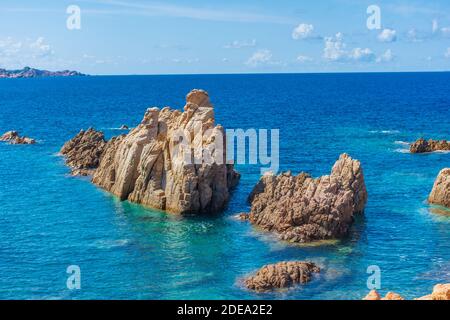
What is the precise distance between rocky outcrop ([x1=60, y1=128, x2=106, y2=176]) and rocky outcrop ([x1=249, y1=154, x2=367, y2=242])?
34967 mm

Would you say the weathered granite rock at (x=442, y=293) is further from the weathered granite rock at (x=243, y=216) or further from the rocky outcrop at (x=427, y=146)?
the rocky outcrop at (x=427, y=146)

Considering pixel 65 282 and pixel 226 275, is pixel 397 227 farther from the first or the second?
pixel 65 282

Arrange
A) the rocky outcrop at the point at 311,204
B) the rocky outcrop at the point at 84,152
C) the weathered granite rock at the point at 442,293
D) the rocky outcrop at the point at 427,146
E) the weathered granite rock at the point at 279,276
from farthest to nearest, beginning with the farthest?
the rocky outcrop at the point at 427,146, the rocky outcrop at the point at 84,152, the rocky outcrop at the point at 311,204, the weathered granite rock at the point at 279,276, the weathered granite rock at the point at 442,293

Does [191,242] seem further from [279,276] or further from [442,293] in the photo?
[442,293]

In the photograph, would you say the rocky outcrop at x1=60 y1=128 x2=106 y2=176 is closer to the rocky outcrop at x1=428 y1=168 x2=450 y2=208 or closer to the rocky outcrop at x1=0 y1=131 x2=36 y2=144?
the rocky outcrop at x1=0 y1=131 x2=36 y2=144

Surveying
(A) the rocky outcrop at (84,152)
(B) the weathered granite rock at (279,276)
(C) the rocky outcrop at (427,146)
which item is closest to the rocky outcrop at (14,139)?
(A) the rocky outcrop at (84,152)

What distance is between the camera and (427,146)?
105688 mm

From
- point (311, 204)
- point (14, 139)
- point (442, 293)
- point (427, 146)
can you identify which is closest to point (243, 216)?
point (311, 204)

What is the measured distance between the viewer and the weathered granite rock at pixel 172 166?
68625 millimetres

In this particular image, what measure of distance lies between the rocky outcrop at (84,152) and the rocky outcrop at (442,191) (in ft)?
168

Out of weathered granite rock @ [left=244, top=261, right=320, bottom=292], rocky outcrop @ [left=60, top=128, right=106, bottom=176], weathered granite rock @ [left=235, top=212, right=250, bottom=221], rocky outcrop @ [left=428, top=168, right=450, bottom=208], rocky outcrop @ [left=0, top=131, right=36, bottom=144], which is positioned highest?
rocky outcrop @ [left=0, top=131, right=36, bottom=144]

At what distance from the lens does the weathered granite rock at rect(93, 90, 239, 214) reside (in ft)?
225

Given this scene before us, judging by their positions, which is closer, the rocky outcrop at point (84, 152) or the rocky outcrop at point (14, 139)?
the rocky outcrop at point (84, 152)

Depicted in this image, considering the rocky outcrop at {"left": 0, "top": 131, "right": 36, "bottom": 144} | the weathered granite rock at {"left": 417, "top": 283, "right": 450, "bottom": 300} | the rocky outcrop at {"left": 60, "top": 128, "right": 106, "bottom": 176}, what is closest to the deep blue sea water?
the rocky outcrop at {"left": 60, "top": 128, "right": 106, "bottom": 176}
